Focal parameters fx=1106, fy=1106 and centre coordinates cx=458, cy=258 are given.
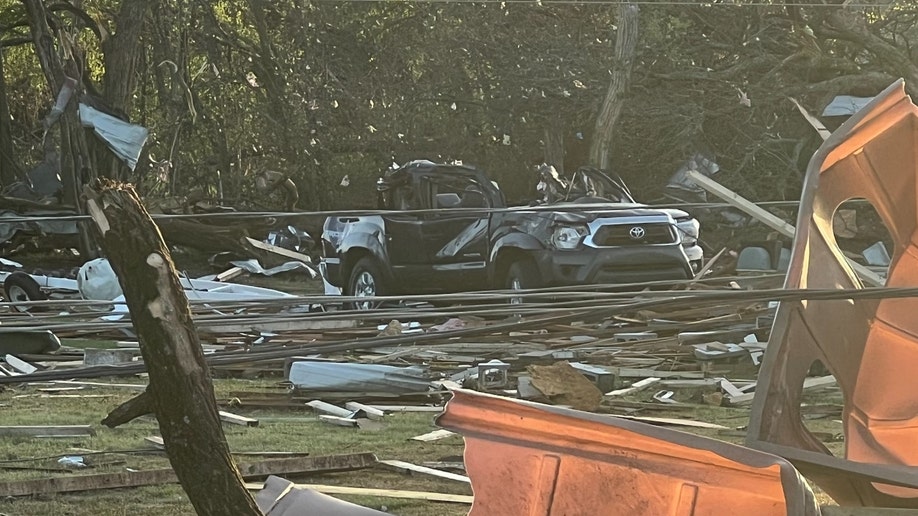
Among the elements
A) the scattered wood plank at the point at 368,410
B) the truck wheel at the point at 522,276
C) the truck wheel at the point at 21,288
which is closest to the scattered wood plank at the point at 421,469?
the scattered wood plank at the point at 368,410

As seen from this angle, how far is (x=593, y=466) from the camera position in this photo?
214cm

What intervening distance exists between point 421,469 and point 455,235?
730 cm

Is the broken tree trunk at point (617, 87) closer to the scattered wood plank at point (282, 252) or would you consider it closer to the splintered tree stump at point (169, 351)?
the scattered wood plank at point (282, 252)

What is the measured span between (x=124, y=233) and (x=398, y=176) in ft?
40.9

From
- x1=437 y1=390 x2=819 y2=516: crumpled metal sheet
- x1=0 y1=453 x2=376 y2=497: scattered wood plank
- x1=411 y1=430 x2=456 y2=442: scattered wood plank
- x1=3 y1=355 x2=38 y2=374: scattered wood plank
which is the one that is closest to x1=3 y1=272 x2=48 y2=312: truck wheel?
x1=3 y1=355 x2=38 y2=374: scattered wood plank

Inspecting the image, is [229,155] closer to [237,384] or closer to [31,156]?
[31,156]

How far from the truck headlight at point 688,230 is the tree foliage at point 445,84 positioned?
404 cm

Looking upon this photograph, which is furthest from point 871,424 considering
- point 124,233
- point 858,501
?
point 124,233

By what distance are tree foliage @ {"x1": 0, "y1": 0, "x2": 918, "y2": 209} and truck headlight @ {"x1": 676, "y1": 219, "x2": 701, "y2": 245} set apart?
13.3 ft

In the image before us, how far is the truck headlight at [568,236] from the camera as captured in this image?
44.5ft

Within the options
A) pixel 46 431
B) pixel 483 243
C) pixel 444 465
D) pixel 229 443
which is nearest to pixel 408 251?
pixel 483 243

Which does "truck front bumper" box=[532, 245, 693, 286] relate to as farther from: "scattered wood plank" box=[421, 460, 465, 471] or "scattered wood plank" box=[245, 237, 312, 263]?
"scattered wood plank" box=[245, 237, 312, 263]

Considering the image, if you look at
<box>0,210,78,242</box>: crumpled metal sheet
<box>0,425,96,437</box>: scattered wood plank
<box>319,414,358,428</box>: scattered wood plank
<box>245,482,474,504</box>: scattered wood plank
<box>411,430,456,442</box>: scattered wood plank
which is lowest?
<box>319,414,358,428</box>: scattered wood plank

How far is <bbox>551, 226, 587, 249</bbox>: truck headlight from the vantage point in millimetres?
13562
